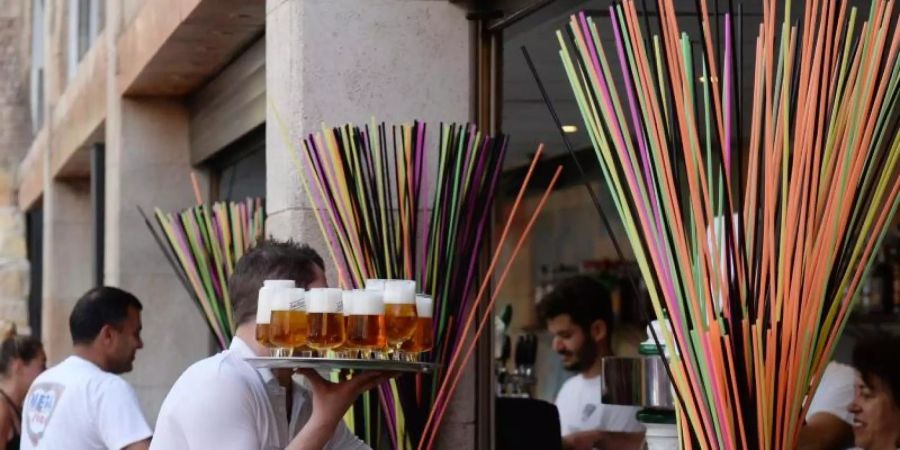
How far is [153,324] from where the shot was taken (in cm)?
810

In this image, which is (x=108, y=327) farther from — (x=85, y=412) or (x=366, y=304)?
(x=366, y=304)

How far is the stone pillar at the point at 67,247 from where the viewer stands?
12.3 metres

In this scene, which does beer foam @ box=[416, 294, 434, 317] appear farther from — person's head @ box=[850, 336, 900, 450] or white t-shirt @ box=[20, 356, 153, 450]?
white t-shirt @ box=[20, 356, 153, 450]

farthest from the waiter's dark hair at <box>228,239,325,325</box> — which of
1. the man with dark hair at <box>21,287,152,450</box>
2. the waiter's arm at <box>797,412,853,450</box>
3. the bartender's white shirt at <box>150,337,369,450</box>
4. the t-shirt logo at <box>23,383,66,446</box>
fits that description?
the waiter's arm at <box>797,412,853,450</box>

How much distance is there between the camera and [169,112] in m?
8.15

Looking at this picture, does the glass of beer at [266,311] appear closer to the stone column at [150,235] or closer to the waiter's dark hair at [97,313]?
the waiter's dark hair at [97,313]

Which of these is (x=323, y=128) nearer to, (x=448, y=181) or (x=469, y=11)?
(x=448, y=181)

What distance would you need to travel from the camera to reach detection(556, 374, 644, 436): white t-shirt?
4996mm

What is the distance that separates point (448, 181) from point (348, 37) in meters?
0.64

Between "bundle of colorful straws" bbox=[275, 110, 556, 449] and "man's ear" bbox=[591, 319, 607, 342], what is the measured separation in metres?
1.22

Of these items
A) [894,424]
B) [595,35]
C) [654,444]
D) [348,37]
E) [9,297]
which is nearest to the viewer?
[595,35]

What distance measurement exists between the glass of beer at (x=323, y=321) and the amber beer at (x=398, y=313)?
0.09 metres

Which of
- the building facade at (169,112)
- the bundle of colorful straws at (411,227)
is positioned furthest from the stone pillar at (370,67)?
the bundle of colorful straws at (411,227)

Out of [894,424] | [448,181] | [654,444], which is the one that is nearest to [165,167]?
[448,181]
